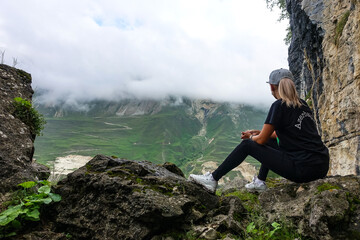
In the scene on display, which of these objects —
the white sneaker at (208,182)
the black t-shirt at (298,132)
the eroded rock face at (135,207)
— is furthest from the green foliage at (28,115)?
the black t-shirt at (298,132)

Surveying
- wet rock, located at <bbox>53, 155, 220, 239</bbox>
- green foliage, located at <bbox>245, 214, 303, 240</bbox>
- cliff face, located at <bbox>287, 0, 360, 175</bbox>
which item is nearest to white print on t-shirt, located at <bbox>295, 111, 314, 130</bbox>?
green foliage, located at <bbox>245, 214, 303, 240</bbox>

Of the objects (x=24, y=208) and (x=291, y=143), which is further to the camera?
(x=291, y=143)

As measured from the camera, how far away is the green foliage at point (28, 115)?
8.77m

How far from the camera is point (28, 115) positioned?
29.6 ft

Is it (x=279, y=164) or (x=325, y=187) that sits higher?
(x=279, y=164)

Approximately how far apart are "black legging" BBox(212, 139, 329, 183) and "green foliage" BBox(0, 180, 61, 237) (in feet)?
15.7

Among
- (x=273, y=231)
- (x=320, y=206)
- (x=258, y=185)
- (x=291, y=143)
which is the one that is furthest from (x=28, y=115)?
(x=320, y=206)

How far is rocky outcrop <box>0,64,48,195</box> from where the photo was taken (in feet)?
21.8

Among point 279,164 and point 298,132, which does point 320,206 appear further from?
point 298,132

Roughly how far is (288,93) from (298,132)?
3.61ft

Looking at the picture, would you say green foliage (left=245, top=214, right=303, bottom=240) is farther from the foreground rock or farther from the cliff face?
the cliff face

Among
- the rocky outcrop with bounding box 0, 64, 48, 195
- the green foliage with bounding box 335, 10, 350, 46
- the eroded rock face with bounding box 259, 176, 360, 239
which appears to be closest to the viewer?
the eroded rock face with bounding box 259, 176, 360, 239

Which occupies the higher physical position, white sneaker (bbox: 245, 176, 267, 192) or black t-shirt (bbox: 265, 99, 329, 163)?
black t-shirt (bbox: 265, 99, 329, 163)

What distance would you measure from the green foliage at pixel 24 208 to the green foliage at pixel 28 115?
3.35m
